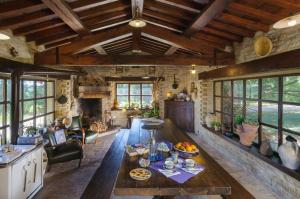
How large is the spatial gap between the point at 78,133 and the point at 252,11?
16.9ft

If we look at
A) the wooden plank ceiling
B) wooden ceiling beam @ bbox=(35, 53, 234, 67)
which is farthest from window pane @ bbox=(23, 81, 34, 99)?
wooden ceiling beam @ bbox=(35, 53, 234, 67)

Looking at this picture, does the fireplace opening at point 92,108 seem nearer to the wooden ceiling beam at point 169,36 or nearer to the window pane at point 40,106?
the window pane at point 40,106

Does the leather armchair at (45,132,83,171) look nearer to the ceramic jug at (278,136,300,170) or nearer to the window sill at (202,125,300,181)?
the window sill at (202,125,300,181)

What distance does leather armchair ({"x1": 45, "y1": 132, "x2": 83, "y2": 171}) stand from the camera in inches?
164

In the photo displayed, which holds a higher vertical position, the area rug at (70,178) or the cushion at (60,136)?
the cushion at (60,136)

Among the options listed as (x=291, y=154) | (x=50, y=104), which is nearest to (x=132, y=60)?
(x=50, y=104)

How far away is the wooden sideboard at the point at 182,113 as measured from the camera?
298 inches

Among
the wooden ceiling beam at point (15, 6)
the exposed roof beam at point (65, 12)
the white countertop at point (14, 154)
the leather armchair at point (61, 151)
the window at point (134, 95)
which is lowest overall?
the leather armchair at point (61, 151)

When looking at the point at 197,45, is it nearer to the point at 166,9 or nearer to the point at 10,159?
the point at 166,9

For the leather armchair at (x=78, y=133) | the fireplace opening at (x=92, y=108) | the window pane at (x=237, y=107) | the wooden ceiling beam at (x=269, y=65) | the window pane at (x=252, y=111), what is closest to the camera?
the wooden ceiling beam at (x=269, y=65)

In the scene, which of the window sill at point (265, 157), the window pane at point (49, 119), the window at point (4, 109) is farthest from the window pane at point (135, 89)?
the window at point (4, 109)

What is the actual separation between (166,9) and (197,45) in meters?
1.49

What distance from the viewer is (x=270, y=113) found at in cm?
385

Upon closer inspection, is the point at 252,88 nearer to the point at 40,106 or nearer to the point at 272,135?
the point at 272,135
